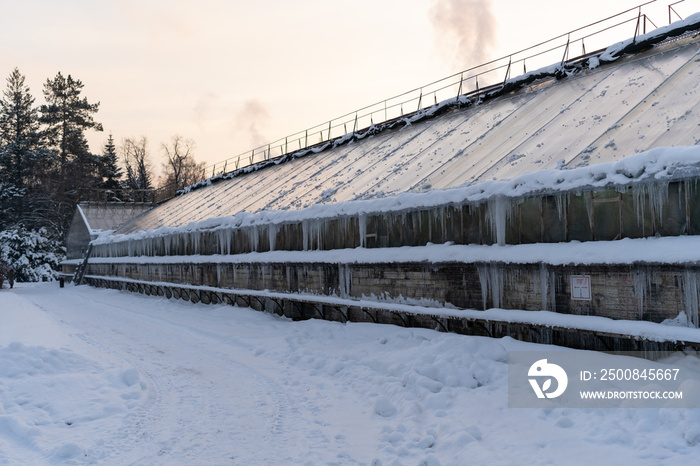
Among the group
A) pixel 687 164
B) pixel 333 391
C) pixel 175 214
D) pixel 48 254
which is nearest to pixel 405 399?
pixel 333 391

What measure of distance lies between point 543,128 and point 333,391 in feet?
26.1

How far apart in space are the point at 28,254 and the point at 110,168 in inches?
871

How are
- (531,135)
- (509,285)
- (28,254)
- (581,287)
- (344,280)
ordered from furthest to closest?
1. (28,254)
2. (344,280)
3. (531,135)
4. (509,285)
5. (581,287)

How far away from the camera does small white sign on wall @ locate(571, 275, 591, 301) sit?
8148mm

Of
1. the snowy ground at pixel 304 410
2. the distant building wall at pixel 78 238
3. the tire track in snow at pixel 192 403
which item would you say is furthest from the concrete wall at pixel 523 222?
the distant building wall at pixel 78 238

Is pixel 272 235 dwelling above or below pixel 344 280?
above

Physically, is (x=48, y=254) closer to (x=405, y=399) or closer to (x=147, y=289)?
(x=147, y=289)

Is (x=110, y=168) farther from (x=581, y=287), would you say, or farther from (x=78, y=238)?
(x=581, y=287)

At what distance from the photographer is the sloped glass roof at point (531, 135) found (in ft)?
30.2

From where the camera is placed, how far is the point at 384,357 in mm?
9164

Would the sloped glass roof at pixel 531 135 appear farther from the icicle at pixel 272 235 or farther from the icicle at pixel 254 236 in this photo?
the icicle at pixel 254 236

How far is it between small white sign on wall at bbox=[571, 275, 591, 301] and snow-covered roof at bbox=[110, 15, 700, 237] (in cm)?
168

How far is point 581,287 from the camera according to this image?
27.0ft

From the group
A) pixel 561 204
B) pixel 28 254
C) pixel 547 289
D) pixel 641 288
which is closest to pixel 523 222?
pixel 561 204
